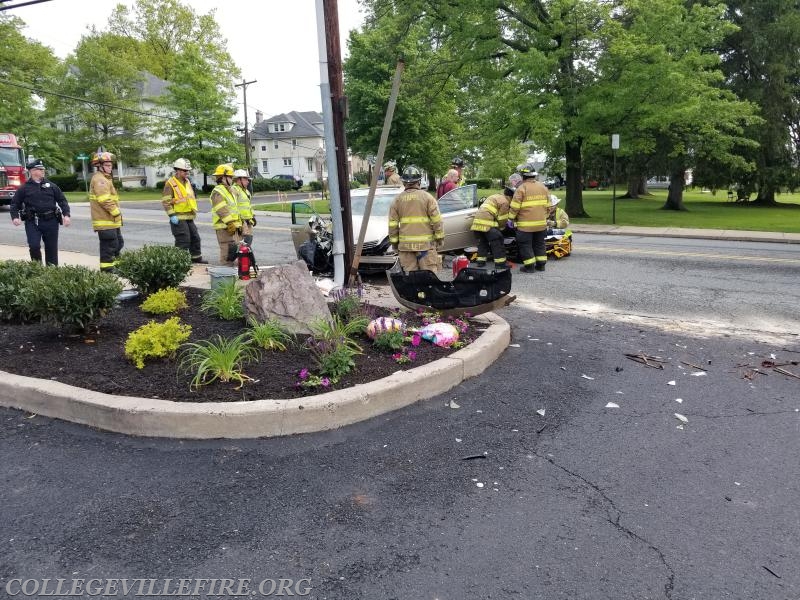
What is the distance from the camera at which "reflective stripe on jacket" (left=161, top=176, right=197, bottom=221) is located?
1029 centimetres

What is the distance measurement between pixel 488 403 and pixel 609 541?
5.81 ft

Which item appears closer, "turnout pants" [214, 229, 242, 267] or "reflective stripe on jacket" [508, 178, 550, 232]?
"turnout pants" [214, 229, 242, 267]

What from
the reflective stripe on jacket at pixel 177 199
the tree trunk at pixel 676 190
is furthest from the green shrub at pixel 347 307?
the tree trunk at pixel 676 190

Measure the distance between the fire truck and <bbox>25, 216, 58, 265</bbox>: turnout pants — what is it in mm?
22543

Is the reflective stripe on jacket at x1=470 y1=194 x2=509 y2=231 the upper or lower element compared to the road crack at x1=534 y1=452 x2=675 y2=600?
upper

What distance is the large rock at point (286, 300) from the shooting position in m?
5.51

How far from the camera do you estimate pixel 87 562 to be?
2.72 metres

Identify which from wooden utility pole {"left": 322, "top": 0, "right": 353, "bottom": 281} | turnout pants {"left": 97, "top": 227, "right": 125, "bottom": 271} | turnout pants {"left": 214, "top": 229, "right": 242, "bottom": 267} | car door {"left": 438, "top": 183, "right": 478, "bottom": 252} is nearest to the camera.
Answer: wooden utility pole {"left": 322, "top": 0, "right": 353, "bottom": 281}

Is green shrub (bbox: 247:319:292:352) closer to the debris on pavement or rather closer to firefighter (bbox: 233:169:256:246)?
the debris on pavement

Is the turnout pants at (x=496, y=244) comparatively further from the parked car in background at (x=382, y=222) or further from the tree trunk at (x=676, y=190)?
the tree trunk at (x=676, y=190)

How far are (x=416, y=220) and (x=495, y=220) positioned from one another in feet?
10.1

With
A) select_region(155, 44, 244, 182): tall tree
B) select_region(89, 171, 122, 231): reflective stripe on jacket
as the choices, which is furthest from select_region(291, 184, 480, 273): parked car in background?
select_region(155, 44, 244, 182): tall tree

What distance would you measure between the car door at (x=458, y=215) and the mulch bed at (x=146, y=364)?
5446 mm

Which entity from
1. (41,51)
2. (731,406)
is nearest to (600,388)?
(731,406)
